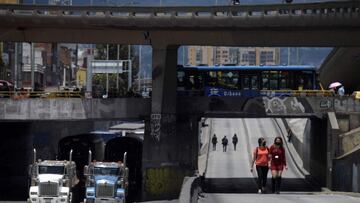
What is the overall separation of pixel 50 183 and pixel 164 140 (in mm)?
13847

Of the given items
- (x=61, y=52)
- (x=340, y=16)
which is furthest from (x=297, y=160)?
(x=61, y=52)

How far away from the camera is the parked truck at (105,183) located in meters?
37.9

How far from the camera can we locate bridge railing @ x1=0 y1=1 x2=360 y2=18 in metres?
44.4

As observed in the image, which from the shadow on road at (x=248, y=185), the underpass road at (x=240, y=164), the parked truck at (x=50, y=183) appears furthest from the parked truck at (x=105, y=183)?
the shadow on road at (x=248, y=185)

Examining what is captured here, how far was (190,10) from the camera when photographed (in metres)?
46.2

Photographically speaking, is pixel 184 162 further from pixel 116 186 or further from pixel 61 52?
pixel 61 52

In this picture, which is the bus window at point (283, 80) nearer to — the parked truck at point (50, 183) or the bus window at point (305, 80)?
the bus window at point (305, 80)

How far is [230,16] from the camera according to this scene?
149ft

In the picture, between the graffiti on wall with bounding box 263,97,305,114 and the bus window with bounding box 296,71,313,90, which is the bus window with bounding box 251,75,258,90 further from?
the bus window with bounding box 296,71,313,90

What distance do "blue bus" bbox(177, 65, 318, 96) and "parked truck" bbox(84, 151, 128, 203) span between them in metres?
14.3

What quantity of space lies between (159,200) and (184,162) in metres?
3.76

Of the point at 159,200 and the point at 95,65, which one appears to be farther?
the point at 95,65

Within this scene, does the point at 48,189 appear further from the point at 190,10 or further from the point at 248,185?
the point at 248,185

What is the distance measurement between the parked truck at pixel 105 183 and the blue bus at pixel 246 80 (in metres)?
14.3
